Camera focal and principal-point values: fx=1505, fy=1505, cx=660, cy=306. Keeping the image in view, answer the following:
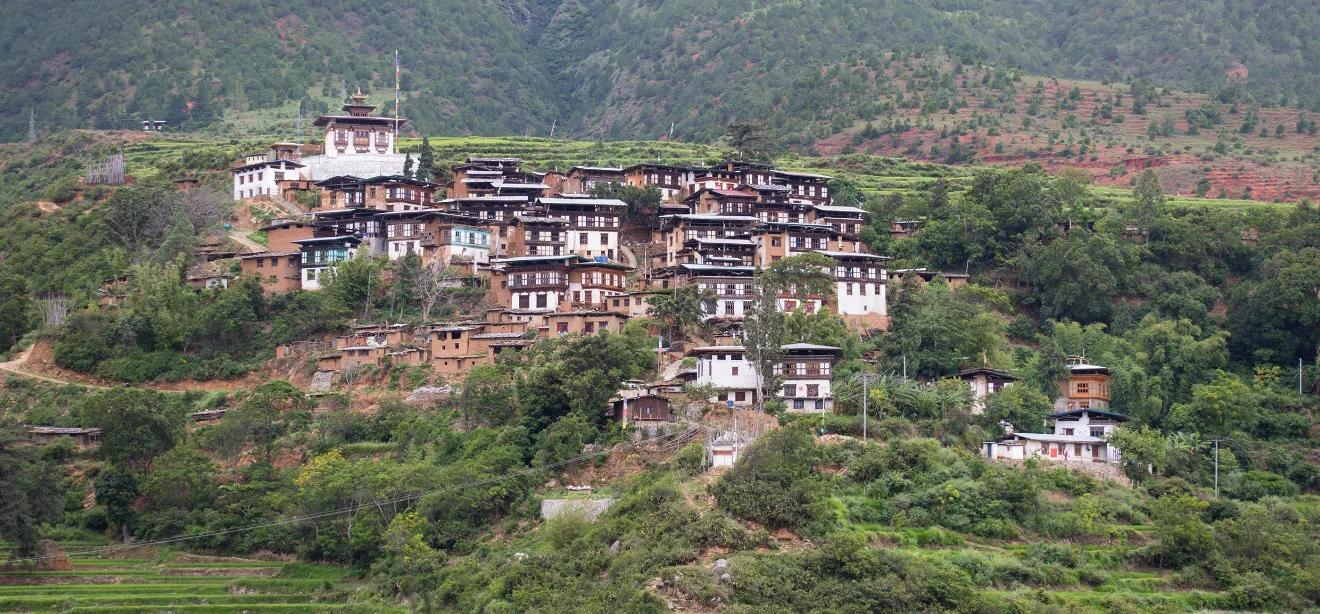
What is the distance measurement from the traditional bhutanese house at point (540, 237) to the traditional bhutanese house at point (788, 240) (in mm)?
8178

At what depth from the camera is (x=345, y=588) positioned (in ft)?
158

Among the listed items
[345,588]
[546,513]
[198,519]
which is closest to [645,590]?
[546,513]

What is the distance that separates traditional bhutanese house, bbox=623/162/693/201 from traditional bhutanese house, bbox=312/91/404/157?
12.1m

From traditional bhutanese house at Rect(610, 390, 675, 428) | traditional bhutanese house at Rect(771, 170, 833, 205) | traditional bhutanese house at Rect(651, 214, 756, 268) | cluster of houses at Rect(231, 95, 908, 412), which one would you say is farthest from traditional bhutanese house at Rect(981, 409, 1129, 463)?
traditional bhutanese house at Rect(771, 170, 833, 205)

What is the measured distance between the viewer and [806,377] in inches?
2041

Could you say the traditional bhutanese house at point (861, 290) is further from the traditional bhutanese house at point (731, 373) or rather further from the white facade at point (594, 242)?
the white facade at point (594, 242)

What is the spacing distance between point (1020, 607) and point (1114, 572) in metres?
5.63

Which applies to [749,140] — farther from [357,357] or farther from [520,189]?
[357,357]

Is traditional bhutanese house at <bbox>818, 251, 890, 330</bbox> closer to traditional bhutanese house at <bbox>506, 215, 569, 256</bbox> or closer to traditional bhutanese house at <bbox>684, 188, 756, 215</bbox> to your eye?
traditional bhutanese house at <bbox>684, 188, 756, 215</bbox>

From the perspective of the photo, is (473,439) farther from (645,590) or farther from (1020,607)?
(1020,607)

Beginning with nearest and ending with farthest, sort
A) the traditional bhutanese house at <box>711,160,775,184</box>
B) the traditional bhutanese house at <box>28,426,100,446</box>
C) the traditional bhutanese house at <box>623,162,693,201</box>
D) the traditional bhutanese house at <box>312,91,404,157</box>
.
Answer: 1. the traditional bhutanese house at <box>28,426,100,446</box>
2. the traditional bhutanese house at <box>623,162,693,201</box>
3. the traditional bhutanese house at <box>711,160,775,184</box>
4. the traditional bhutanese house at <box>312,91,404,157</box>

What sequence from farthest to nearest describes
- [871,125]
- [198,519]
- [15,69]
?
[15,69], [871,125], [198,519]

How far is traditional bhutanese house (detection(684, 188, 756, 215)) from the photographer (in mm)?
67250

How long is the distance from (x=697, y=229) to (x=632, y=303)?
588 centimetres
